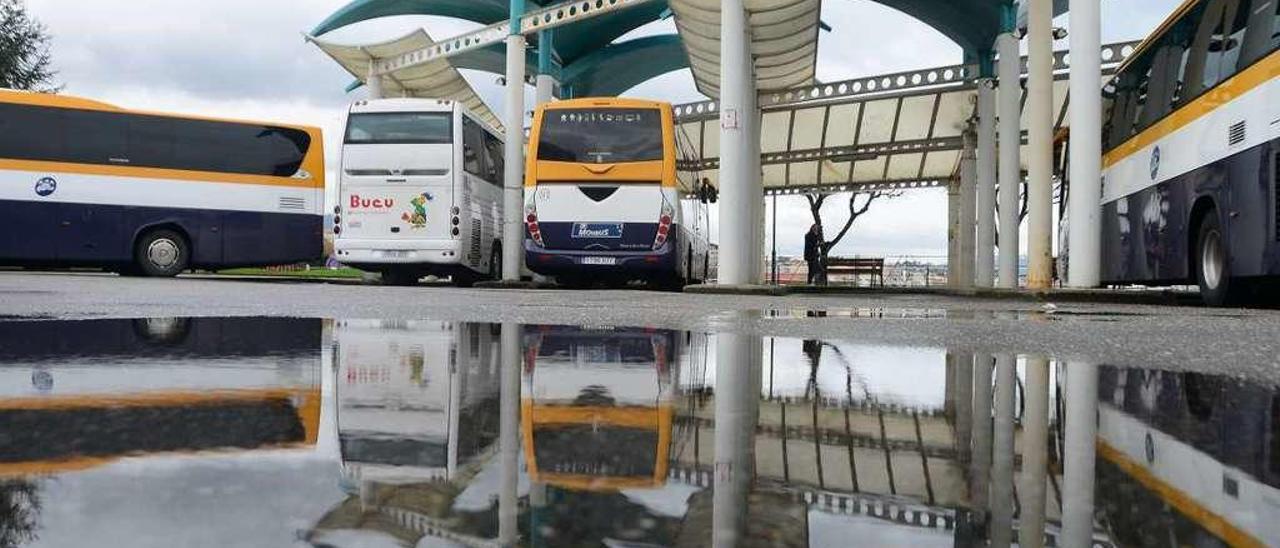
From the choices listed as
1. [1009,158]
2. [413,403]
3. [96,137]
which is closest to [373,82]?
[96,137]

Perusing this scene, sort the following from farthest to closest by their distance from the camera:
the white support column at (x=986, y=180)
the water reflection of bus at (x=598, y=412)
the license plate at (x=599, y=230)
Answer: the white support column at (x=986, y=180)
the license plate at (x=599, y=230)
the water reflection of bus at (x=598, y=412)

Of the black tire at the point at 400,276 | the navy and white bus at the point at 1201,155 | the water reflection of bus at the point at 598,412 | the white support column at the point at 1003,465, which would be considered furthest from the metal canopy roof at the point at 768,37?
the white support column at the point at 1003,465

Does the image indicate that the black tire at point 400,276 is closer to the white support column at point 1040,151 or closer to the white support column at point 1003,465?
the white support column at point 1040,151

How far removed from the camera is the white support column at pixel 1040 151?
12336 mm

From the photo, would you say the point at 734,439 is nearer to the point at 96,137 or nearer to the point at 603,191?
the point at 603,191

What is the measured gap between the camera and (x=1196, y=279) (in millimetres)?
9062

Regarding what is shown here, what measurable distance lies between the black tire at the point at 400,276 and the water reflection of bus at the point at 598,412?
13908 mm

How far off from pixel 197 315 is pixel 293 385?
3.60 meters

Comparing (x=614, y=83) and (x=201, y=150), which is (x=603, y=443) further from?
(x=614, y=83)

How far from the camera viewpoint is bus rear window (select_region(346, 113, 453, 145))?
15.4 m

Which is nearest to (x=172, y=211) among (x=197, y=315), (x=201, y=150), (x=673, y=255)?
(x=201, y=150)

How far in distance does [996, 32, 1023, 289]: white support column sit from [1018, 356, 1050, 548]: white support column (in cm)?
1309

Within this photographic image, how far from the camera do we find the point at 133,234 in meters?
16.0

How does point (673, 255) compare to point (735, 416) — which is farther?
point (673, 255)
